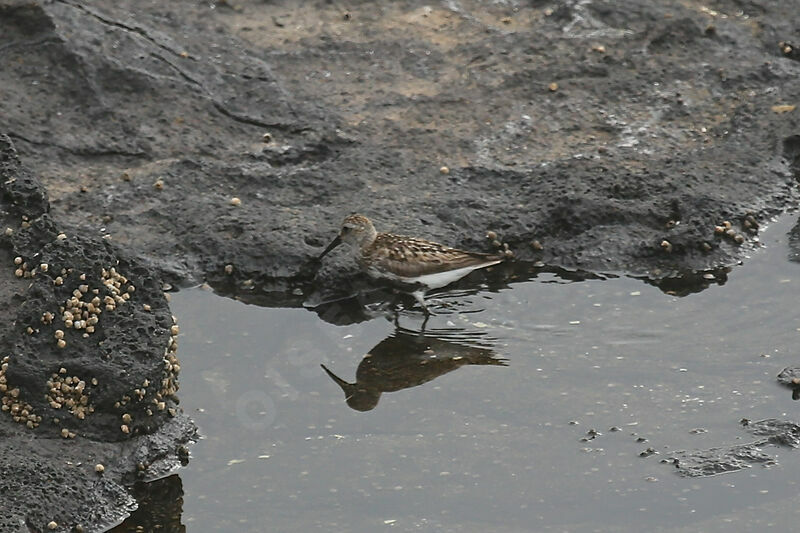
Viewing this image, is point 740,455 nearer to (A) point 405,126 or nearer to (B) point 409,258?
(B) point 409,258

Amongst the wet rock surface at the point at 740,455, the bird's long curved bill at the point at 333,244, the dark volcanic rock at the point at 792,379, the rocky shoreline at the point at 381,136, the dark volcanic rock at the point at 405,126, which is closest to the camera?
the wet rock surface at the point at 740,455

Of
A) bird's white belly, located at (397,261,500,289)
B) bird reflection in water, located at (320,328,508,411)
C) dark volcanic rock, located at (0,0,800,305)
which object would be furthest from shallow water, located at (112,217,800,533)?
dark volcanic rock, located at (0,0,800,305)

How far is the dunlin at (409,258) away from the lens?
904 cm

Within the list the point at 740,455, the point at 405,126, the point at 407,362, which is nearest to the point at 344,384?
the point at 407,362

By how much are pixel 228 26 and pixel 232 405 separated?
442cm

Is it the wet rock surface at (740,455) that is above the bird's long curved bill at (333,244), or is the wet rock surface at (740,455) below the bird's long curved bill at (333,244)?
above

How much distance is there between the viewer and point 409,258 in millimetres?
9031

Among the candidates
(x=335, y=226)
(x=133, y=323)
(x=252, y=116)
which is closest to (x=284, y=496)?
(x=133, y=323)

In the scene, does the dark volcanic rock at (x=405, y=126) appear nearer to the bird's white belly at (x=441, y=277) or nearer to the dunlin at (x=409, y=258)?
the dunlin at (x=409, y=258)

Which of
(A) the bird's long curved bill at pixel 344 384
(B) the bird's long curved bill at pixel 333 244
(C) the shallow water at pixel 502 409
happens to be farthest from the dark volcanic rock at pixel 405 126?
(A) the bird's long curved bill at pixel 344 384

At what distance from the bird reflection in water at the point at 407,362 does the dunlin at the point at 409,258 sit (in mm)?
362

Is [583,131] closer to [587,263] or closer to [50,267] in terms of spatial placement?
[587,263]

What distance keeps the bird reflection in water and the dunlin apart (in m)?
0.36

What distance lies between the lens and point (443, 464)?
764 cm
